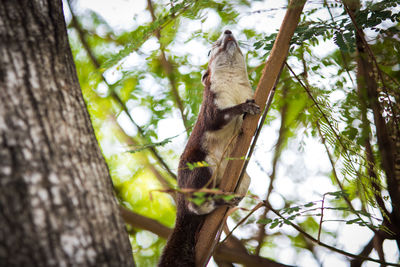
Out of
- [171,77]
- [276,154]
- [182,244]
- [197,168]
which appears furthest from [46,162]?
[276,154]

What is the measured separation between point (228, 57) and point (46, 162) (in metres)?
3.01

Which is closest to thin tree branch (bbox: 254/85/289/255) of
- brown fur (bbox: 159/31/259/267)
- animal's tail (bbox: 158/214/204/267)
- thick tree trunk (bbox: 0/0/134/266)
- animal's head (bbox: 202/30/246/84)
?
animal's head (bbox: 202/30/246/84)

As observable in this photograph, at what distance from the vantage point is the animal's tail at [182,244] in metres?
3.05

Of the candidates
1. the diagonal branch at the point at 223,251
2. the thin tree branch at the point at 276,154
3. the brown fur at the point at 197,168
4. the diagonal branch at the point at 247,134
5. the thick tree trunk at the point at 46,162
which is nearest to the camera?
the thick tree trunk at the point at 46,162

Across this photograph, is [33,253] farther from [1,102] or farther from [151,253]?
[151,253]

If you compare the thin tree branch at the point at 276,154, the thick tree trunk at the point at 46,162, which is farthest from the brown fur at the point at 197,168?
the thick tree trunk at the point at 46,162

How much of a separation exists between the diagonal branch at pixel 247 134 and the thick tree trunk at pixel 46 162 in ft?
3.60

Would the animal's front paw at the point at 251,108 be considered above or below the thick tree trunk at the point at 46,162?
above

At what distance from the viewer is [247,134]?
9.45ft

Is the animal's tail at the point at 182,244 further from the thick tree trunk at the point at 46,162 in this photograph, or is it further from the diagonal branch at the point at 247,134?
the thick tree trunk at the point at 46,162

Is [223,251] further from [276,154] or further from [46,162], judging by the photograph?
[46,162]

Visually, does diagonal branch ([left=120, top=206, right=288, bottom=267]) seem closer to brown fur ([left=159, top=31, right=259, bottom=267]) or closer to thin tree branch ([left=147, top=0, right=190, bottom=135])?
brown fur ([left=159, top=31, right=259, bottom=267])

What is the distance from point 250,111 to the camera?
3098mm

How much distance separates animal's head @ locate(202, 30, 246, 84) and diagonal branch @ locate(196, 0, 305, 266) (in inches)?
47.2
